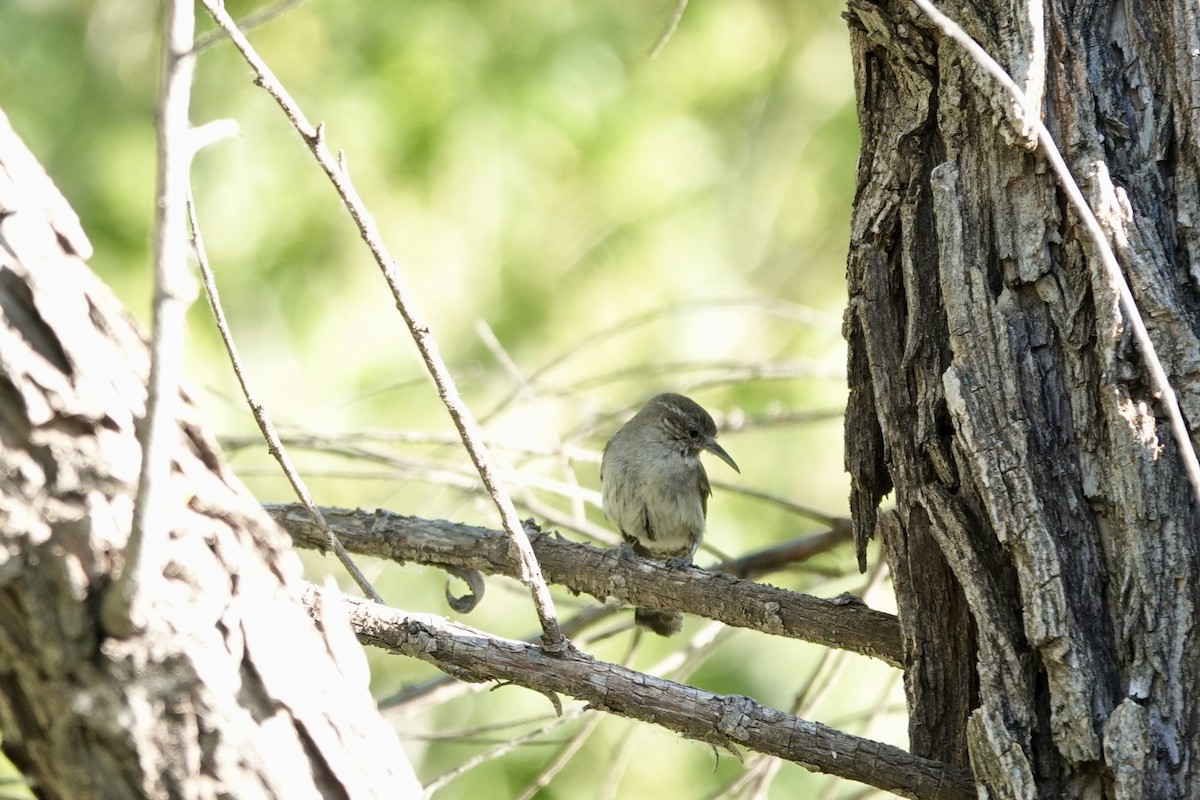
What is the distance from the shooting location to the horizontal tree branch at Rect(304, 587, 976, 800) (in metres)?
2.40

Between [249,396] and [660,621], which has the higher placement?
[660,621]

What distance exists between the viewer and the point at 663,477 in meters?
6.27

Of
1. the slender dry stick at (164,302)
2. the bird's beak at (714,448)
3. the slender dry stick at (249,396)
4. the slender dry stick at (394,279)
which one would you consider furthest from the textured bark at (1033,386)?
the bird's beak at (714,448)

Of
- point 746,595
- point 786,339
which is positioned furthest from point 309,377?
point 746,595

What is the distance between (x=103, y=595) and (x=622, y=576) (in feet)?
6.49

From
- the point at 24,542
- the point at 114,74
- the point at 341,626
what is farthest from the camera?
the point at 114,74

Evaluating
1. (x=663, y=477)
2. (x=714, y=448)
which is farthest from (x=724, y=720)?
(x=714, y=448)

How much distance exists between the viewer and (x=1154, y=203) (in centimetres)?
250

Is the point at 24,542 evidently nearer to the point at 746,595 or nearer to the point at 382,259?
the point at 382,259

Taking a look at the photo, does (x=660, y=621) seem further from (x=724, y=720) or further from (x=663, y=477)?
(x=724, y=720)

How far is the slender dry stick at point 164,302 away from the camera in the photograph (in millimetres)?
1431

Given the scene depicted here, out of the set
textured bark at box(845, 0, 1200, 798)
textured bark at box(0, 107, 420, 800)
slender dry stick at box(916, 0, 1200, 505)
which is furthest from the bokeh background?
textured bark at box(0, 107, 420, 800)

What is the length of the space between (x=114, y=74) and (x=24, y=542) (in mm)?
6013

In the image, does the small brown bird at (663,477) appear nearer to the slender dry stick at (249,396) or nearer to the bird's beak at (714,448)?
the bird's beak at (714,448)
